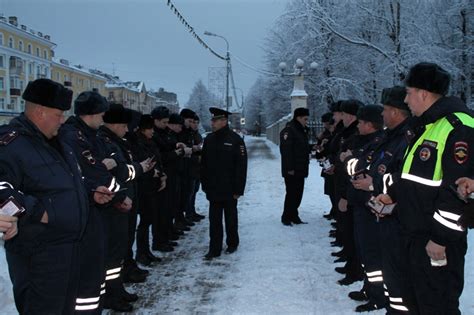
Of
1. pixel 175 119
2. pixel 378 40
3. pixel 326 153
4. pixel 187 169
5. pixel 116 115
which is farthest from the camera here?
pixel 378 40

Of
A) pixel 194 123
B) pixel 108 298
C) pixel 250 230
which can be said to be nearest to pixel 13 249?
pixel 108 298

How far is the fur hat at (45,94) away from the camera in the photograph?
3.18 metres

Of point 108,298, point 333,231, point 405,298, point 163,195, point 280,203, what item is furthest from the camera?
point 280,203

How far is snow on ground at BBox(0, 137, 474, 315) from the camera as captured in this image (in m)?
4.82

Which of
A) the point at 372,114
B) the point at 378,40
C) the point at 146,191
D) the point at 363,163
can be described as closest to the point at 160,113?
the point at 146,191

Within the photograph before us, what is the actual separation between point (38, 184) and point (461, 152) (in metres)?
2.77

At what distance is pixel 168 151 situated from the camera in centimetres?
750

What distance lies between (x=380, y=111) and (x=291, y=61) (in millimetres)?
24257

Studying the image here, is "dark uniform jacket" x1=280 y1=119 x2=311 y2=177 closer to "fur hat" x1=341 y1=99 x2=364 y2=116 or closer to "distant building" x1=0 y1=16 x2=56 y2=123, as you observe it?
"fur hat" x1=341 y1=99 x2=364 y2=116

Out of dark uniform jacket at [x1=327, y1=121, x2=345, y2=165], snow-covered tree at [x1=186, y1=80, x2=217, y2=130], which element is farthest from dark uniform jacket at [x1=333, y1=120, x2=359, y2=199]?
snow-covered tree at [x1=186, y1=80, x2=217, y2=130]

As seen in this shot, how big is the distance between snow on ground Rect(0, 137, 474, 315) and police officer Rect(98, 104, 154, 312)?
304 millimetres

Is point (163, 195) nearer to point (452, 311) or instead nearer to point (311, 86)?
point (452, 311)

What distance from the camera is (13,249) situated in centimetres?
300

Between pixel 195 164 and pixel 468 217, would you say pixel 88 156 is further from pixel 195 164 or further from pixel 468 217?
pixel 195 164
